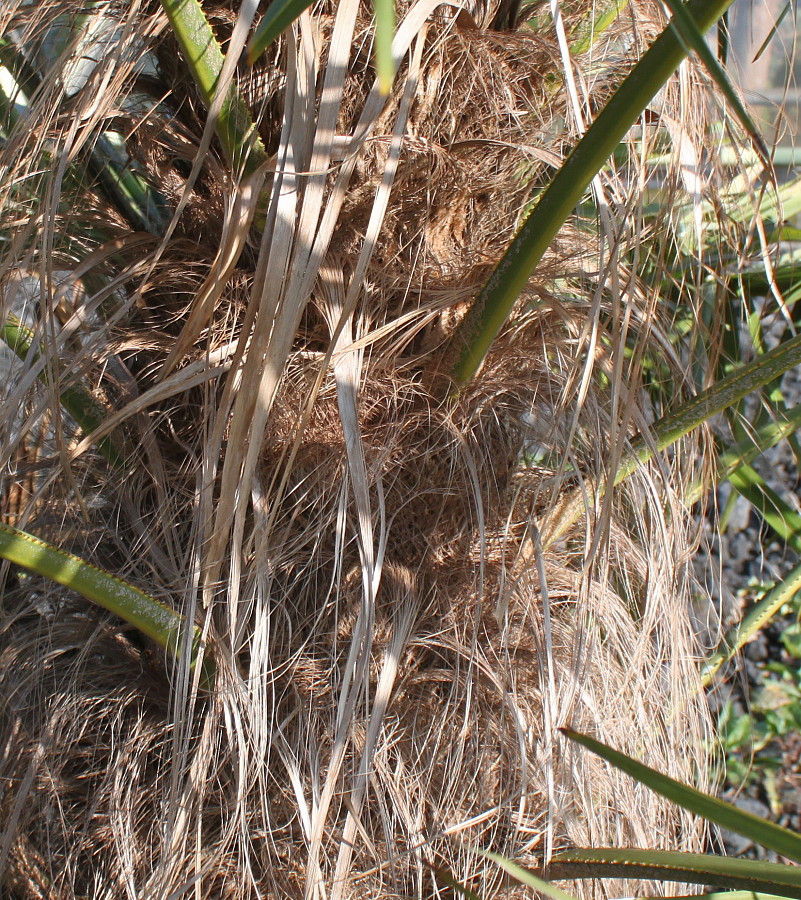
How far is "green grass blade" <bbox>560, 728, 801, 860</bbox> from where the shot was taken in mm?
246

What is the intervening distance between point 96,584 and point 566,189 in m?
0.34

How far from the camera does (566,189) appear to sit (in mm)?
369

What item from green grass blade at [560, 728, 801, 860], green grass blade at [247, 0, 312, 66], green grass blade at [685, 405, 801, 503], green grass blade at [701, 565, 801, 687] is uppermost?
green grass blade at [247, 0, 312, 66]

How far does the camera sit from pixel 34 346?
19.5 inches

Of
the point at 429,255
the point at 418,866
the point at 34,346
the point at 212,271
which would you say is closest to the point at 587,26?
the point at 429,255

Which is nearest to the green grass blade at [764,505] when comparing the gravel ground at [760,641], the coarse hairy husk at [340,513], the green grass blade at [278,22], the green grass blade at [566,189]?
the coarse hairy husk at [340,513]

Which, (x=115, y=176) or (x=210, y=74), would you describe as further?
(x=115, y=176)

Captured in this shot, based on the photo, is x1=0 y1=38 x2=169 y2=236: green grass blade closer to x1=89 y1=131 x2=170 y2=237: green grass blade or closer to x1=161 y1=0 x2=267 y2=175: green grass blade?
x1=89 y1=131 x2=170 y2=237: green grass blade

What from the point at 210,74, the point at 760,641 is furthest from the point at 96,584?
the point at 760,641

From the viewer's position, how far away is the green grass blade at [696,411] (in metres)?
0.48

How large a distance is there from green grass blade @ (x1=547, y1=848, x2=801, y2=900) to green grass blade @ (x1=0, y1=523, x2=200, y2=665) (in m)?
A: 0.26

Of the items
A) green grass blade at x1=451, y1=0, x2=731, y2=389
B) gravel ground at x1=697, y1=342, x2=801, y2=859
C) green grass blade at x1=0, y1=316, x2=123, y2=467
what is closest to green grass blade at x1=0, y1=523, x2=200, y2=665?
green grass blade at x1=0, y1=316, x2=123, y2=467

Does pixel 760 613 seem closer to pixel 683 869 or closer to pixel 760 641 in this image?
pixel 683 869

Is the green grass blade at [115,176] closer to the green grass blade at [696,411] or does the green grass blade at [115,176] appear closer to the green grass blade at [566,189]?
the green grass blade at [566,189]
